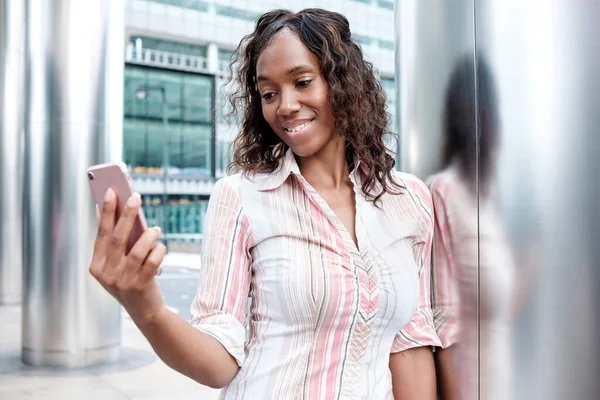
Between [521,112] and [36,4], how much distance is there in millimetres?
6147

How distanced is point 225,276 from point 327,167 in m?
0.42

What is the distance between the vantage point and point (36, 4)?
636 centimetres

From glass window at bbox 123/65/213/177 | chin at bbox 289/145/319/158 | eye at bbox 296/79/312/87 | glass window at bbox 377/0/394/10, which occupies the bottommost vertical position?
chin at bbox 289/145/319/158

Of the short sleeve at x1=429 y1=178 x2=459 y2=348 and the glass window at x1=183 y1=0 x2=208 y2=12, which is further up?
the glass window at x1=183 y1=0 x2=208 y2=12

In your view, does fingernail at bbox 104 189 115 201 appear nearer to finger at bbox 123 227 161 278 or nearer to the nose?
finger at bbox 123 227 161 278

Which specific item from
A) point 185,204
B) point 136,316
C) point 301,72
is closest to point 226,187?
point 301,72

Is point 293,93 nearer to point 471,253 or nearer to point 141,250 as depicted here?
point 471,253

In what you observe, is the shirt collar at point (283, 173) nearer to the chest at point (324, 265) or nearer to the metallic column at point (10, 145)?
the chest at point (324, 265)

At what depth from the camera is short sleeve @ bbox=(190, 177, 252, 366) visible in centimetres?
136

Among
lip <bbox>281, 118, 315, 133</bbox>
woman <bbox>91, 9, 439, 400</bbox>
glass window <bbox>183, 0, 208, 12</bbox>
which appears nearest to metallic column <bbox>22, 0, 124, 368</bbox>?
woman <bbox>91, 9, 439, 400</bbox>

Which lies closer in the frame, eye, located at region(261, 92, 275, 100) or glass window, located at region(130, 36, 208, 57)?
eye, located at region(261, 92, 275, 100)

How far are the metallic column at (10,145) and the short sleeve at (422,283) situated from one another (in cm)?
1066

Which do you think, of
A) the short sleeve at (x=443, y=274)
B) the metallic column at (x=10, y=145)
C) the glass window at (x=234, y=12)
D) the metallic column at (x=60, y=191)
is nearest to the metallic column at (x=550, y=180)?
the short sleeve at (x=443, y=274)

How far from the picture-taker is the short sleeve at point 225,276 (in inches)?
53.6
